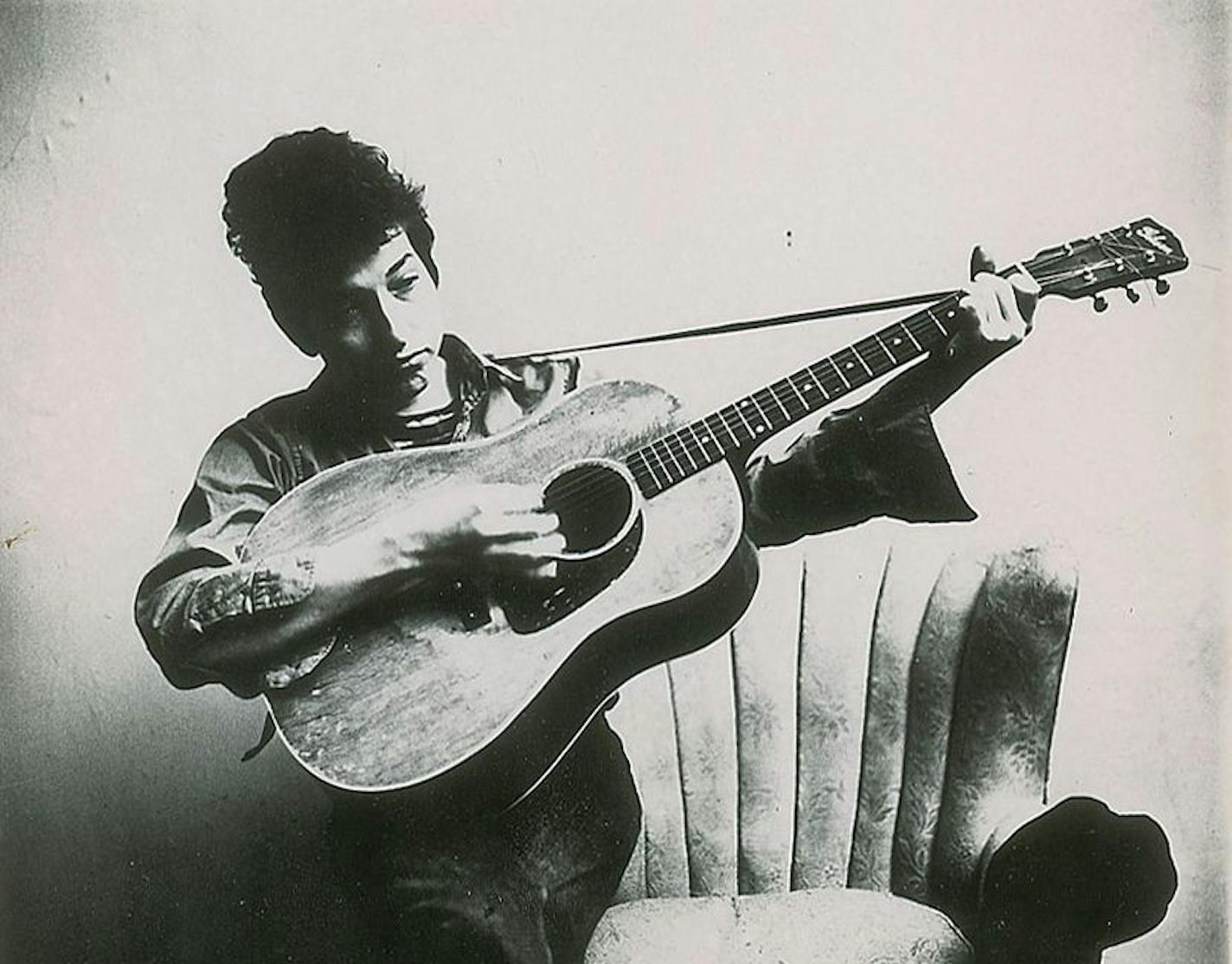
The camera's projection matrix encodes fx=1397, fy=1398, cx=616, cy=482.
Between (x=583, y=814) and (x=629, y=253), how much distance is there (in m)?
0.60

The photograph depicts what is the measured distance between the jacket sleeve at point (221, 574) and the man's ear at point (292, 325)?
108 mm

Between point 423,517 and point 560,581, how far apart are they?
0.54 feet

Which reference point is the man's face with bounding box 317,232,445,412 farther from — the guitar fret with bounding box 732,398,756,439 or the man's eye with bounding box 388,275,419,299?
the guitar fret with bounding box 732,398,756,439

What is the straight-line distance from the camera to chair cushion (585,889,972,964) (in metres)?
1.46

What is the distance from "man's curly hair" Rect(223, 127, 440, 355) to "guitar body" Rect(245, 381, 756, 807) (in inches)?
9.6

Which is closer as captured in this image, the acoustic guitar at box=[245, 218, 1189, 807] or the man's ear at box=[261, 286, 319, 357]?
the acoustic guitar at box=[245, 218, 1189, 807]

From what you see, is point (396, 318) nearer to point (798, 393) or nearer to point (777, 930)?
point (798, 393)

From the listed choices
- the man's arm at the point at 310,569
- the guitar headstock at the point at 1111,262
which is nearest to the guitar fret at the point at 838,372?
the guitar headstock at the point at 1111,262

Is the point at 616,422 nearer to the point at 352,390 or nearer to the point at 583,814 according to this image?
the point at 352,390

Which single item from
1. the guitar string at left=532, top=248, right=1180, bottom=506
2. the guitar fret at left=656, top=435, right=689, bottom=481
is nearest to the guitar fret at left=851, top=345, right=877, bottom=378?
the guitar string at left=532, top=248, right=1180, bottom=506

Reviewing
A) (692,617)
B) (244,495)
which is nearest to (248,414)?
(244,495)

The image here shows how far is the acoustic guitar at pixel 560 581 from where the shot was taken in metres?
1.43

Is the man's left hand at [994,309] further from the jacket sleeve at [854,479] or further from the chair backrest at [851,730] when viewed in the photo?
the chair backrest at [851,730]

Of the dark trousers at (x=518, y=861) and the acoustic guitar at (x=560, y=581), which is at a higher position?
the acoustic guitar at (x=560, y=581)
